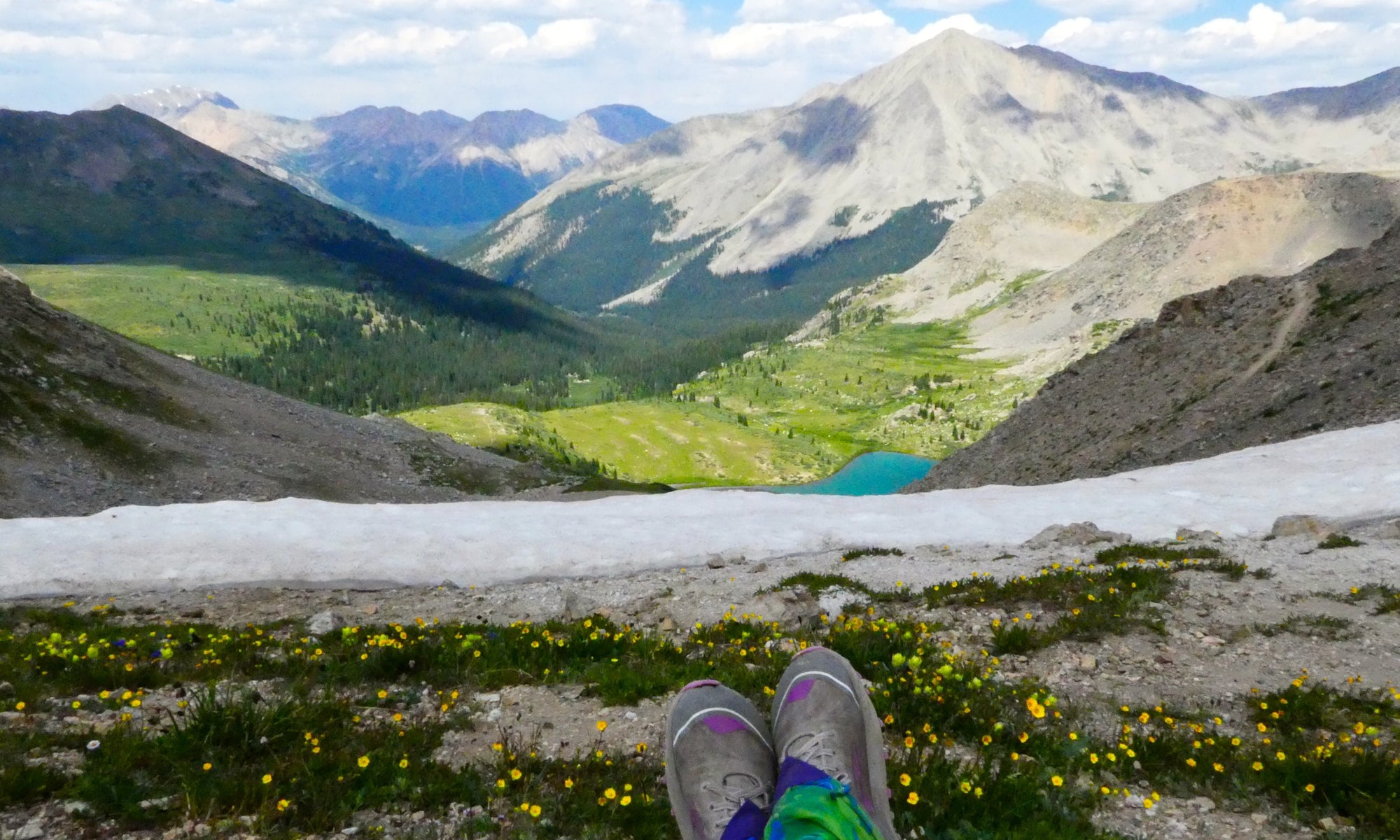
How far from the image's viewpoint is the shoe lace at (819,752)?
5.56 m

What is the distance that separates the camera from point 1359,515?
18.7 m

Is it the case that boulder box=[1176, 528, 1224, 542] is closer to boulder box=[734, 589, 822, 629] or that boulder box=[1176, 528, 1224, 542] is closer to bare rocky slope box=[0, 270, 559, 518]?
boulder box=[734, 589, 822, 629]

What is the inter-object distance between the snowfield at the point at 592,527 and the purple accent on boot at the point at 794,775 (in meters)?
12.1

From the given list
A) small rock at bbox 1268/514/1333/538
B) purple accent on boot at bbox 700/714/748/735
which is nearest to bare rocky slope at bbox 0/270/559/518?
purple accent on boot at bbox 700/714/748/735

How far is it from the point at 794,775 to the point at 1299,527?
17105 mm

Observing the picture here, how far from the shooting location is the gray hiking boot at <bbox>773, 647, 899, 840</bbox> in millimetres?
5535

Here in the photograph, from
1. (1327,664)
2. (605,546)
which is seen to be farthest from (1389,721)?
(605,546)

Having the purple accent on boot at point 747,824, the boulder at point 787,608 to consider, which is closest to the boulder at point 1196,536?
the boulder at point 787,608

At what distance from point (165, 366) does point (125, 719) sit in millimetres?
83275

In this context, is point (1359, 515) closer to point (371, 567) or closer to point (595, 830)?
point (595, 830)

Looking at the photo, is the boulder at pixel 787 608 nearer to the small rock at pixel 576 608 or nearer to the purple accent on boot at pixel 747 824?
the small rock at pixel 576 608

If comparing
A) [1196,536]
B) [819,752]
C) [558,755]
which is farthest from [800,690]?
[1196,536]

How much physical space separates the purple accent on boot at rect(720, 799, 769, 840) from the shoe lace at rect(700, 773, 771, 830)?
9cm

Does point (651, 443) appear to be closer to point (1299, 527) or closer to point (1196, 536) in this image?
point (1196, 536)
